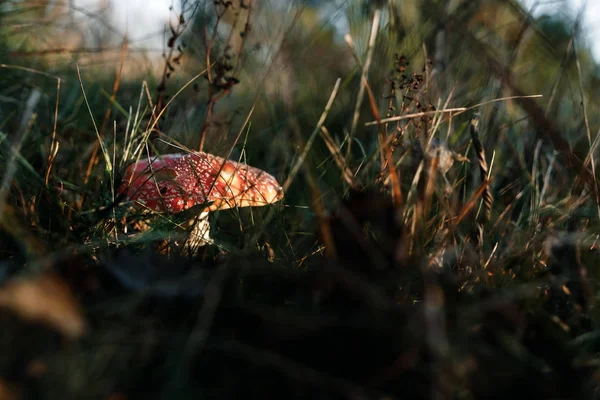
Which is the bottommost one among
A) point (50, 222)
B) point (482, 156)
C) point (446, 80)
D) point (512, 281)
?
point (50, 222)

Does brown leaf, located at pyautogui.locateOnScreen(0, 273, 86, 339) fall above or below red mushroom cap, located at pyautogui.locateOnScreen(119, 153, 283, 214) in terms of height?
above

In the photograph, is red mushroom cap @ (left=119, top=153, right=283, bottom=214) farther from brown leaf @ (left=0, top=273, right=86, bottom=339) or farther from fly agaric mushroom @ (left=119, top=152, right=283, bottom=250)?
brown leaf @ (left=0, top=273, right=86, bottom=339)

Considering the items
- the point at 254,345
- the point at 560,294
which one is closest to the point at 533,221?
the point at 560,294

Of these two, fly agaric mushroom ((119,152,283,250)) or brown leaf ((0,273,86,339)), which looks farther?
fly agaric mushroom ((119,152,283,250))

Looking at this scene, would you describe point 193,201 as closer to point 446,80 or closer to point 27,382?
point 27,382

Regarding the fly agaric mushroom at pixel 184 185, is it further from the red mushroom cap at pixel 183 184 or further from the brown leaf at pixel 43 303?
the brown leaf at pixel 43 303

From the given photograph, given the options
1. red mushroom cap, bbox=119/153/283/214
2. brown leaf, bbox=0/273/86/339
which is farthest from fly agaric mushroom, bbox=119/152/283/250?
brown leaf, bbox=0/273/86/339

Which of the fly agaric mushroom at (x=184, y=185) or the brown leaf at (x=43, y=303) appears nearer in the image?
the brown leaf at (x=43, y=303)

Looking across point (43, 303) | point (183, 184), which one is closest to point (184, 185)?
point (183, 184)

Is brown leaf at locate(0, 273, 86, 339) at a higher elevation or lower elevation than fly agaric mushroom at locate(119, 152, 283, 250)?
higher

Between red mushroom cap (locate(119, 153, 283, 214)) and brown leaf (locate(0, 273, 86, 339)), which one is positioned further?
red mushroom cap (locate(119, 153, 283, 214))

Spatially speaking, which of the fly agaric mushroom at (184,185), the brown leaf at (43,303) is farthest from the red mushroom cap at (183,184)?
the brown leaf at (43,303)
